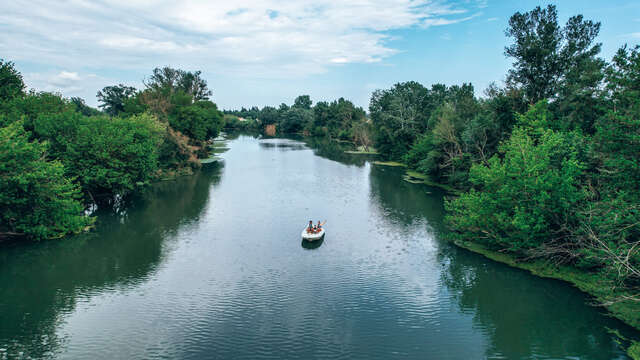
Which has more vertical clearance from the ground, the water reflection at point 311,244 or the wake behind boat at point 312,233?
the wake behind boat at point 312,233

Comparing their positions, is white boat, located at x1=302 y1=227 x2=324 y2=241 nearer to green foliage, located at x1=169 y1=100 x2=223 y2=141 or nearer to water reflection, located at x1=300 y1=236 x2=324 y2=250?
water reflection, located at x1=300 y1=236 x2=324 y2=250

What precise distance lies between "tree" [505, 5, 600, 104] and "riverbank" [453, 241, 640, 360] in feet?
83.5

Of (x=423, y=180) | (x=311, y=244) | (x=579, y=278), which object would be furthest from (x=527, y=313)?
(x=423, y=180)

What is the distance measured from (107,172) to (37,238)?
11386 millimetres

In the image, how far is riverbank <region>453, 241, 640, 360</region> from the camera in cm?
2289

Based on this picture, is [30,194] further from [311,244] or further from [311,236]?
[311,244]

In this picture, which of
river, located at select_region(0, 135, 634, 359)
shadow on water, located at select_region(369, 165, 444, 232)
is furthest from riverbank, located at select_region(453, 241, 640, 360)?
shadow on water, located at select_region(369, 165, 444, 232)

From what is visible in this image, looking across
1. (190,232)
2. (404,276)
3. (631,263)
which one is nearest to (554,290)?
(631,263)

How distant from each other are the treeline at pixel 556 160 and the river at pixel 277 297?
2989mm

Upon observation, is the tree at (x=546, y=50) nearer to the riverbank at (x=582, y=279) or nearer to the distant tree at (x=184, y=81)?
the riverbank at (x=582, y=279)

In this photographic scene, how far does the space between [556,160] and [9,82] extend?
6840 centimetres

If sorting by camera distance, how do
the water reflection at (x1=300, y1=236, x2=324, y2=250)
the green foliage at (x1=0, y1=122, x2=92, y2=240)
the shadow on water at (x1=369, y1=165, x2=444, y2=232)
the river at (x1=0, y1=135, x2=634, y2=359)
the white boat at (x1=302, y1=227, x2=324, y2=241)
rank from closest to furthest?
the river at (x1=0, y1=135, x2=634, y2=359) → the green foliage at (x1=0, y1=122, x2=92, y2=240) → the water reflection at (x1=300, y1=236, x2=324, y2=250) → the white boat at (x1=302, y1=227, x2=324, y2=241) → the shadow on water at (x1=369, y1=165, x2=444, y2=232)

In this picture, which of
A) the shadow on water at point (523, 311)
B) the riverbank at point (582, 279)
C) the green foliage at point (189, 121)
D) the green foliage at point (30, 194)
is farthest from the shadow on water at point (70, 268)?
the green foliage at point (189, 121)

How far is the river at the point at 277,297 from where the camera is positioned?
2111 centimetres
